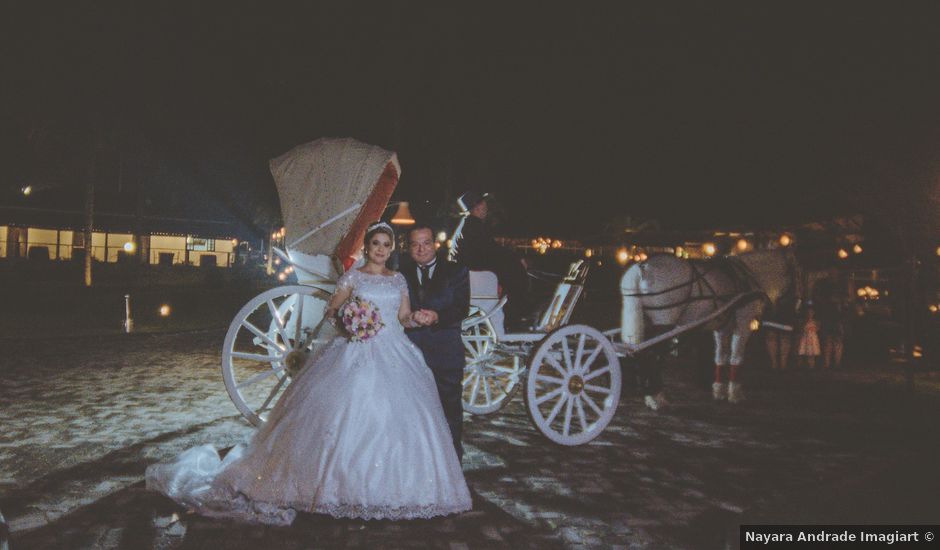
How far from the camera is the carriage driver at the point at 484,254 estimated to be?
250 inches

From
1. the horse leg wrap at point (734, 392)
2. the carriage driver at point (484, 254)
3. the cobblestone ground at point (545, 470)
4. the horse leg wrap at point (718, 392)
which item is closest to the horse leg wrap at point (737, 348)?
the horse leg wrap at point (734, 392)

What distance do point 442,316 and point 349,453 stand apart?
3.98 feet

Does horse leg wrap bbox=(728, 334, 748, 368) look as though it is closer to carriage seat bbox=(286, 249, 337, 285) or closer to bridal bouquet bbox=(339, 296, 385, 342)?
carriage seat bbox=(286, 249, 337, 285)

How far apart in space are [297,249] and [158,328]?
429 inches

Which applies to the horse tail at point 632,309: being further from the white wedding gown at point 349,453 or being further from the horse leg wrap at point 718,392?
the white wedding gown at point 349,453

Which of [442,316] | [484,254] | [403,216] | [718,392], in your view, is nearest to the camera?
[442,316]

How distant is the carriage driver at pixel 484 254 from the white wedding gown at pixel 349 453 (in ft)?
7.00

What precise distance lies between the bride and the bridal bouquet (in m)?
0.05

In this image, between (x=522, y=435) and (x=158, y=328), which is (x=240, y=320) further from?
(x=158, y=328)

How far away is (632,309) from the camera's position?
299 inches

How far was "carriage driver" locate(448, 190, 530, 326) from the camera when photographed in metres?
6.35

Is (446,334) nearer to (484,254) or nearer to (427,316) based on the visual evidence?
(427,316)

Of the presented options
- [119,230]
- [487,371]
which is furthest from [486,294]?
[119,230]

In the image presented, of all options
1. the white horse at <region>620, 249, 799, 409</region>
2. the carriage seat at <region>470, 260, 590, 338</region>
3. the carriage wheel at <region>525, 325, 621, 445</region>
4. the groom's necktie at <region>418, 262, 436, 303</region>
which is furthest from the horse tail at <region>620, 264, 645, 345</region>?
the groom's necktie at <region>418, 262, 436, 303</region>
